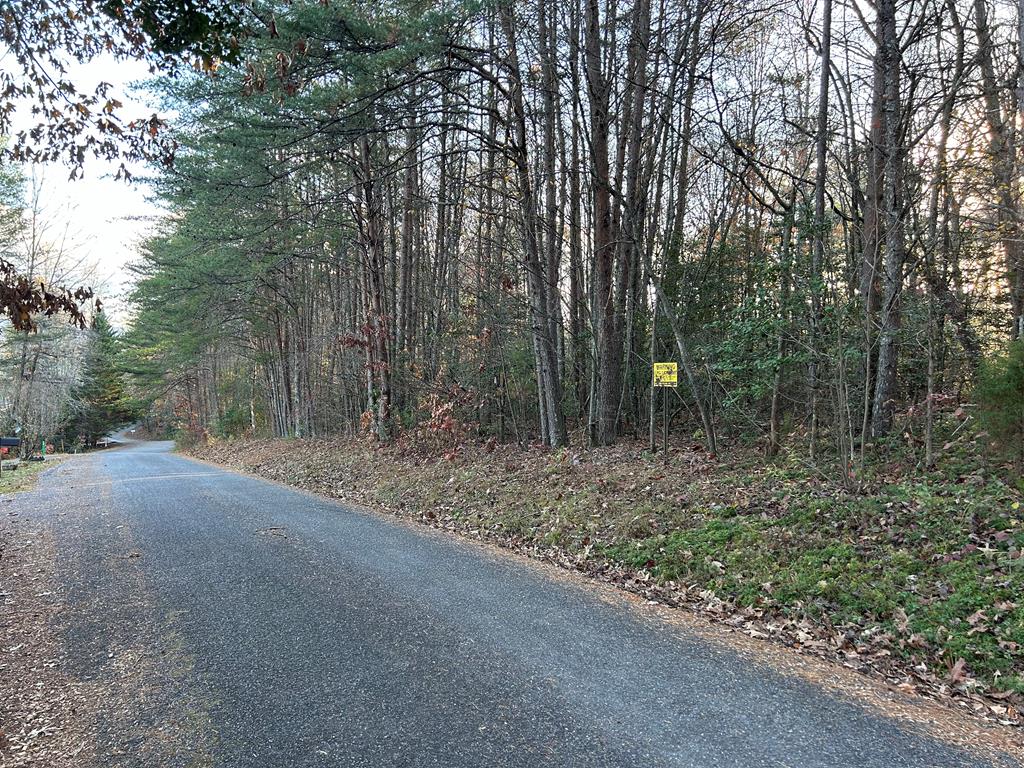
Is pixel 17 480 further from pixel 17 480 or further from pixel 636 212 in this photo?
pixel 636 212

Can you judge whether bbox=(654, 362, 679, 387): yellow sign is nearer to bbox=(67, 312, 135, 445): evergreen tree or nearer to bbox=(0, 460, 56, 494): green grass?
bbox=(0, 460, 56, 494): green grass

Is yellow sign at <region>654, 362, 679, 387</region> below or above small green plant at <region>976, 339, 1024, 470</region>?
above

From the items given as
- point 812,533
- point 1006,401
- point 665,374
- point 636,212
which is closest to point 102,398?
point 636,212

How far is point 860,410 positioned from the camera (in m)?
7.77

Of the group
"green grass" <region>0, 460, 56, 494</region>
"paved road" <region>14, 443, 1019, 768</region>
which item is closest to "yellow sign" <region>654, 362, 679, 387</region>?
"paved road" <region>14, 443, 1019, 768</region>

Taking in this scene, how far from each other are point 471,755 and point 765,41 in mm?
14722

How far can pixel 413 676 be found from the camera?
3449 mm

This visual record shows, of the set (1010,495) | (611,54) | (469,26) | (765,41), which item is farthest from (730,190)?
(1010,495)

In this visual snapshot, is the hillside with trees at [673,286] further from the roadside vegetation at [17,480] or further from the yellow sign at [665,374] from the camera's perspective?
the roadside vegetation at [17,480]

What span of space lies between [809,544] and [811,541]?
5 cm

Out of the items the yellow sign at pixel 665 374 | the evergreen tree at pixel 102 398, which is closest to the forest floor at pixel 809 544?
the yellow sign at pixel 665 374

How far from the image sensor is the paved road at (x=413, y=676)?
2.76 m

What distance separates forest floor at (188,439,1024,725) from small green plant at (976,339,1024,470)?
0.35m

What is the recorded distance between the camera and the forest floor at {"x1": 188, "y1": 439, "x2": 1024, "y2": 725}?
3688 millimetres
